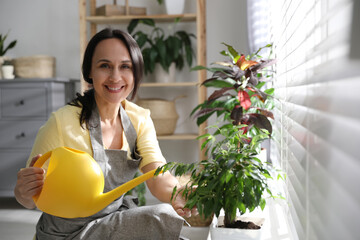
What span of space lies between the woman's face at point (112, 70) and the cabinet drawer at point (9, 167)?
217 centimetres

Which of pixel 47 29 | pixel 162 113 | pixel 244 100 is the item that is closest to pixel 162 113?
pixel 162 113

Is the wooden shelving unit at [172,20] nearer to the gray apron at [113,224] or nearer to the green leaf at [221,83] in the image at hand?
the green leaf at [221,83]

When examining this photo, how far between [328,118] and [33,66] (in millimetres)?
3253

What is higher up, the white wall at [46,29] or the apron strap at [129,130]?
the white wall at [46,29]

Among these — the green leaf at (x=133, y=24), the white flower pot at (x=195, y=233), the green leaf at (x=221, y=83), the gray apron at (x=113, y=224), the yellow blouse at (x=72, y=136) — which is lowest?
the white flower pot at (x=195, y=233)

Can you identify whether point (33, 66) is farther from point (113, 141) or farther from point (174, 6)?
point (113, 141)

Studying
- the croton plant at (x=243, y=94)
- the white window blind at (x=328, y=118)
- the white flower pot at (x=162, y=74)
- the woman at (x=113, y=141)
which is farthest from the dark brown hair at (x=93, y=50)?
the white flower pot at (x=162, y=74)

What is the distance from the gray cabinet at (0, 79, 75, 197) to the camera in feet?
11.4

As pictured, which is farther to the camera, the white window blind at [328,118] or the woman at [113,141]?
the woman at [113,141]

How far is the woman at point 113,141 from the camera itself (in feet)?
4.79

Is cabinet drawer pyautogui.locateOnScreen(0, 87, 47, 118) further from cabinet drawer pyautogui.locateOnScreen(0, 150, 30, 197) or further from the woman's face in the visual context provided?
the woman's face

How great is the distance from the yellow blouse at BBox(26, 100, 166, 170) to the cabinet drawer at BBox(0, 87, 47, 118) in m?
1.97

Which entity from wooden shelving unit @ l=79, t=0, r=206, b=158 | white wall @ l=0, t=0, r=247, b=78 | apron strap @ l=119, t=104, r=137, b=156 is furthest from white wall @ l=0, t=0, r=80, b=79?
apron strap @ l=119, t=104, r=137, b=156

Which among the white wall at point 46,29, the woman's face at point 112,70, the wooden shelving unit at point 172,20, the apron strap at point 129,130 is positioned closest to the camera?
the woman's face at point 112,70
